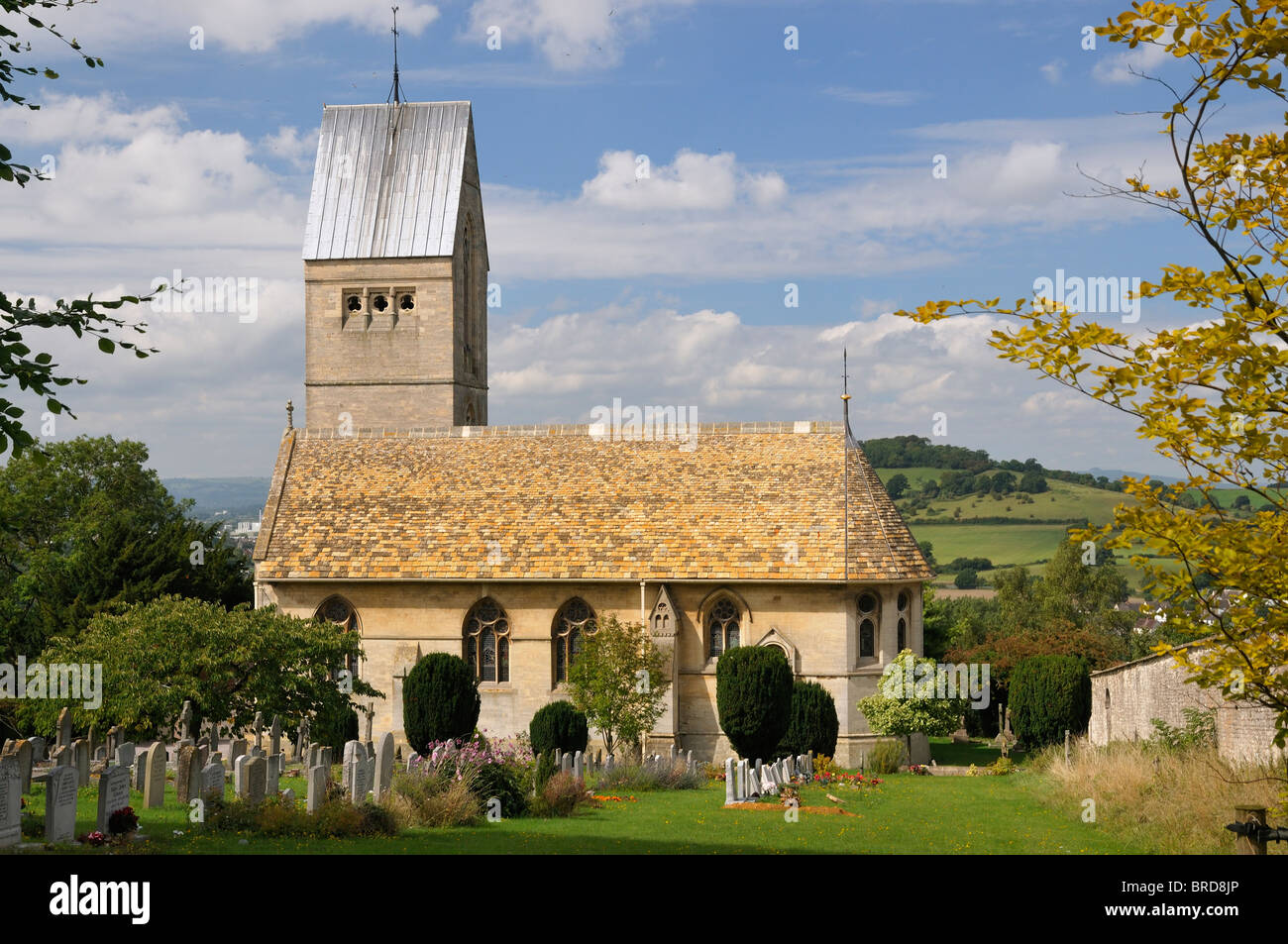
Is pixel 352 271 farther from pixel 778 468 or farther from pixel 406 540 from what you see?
pixel 778 468

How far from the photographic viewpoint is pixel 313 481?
43.0 m

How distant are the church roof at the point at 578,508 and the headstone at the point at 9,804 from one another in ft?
74.2

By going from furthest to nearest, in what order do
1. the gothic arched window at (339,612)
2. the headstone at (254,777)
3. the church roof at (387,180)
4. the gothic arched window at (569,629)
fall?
the church roof at (387,180) → the gothic arched window at (339,612) → the gothic arched window at (569,629) → the headstone at (254,777)

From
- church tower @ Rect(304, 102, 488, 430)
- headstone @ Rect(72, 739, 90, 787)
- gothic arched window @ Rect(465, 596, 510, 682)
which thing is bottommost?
headstone @ Rect(72, 739, 90, 787)

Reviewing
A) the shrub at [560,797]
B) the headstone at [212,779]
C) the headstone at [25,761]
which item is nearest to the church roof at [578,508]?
the shrub at [560,797]

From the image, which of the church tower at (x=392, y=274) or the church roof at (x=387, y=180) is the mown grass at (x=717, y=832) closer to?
the church tower at (x=392, y=274)

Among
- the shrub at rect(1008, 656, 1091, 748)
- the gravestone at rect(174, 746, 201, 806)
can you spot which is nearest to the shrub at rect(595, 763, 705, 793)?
the gravestone at rect(174, 746, 201, 806)

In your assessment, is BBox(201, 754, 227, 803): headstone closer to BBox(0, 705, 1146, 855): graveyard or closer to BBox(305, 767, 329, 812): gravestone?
BBox(0, 705, 1146, 855): graveyard

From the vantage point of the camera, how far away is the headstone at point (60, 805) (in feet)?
56.1

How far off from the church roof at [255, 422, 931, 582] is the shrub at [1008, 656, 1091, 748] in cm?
504

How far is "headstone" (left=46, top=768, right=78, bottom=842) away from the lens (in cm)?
1709
